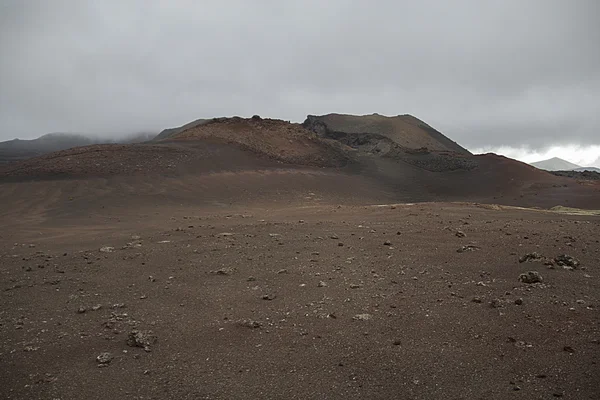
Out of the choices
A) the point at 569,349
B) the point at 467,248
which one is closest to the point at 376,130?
the point at 467,248

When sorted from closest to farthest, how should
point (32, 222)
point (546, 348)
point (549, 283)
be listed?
1. point (546, 348)
2. point (549, 283)
3. point (32, 222)

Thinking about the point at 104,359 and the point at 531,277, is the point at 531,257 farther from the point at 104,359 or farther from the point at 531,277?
the point at 104,359

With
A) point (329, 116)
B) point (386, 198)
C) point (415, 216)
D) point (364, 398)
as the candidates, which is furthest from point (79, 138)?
point (364, 398)

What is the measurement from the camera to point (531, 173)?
30.7 m

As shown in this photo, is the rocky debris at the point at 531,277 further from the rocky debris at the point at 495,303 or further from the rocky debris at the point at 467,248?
the rocky debris at the point at 467,248

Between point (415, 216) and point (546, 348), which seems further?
point (415, 216)

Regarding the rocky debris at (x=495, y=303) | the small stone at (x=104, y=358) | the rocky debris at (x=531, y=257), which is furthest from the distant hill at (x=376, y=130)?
the small stone at (x=104, y=358)

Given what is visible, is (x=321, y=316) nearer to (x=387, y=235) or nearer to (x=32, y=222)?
(x=387, y=235)

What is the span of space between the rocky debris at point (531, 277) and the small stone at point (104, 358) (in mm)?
5653

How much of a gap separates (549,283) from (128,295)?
630 cm

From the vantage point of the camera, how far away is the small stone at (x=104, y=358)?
4473mm

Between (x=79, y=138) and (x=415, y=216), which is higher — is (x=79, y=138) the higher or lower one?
the higher one

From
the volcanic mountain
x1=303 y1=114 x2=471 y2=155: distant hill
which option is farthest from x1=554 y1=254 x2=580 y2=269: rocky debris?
x1=303 y1=114 x2=471 y2=155: distant hill

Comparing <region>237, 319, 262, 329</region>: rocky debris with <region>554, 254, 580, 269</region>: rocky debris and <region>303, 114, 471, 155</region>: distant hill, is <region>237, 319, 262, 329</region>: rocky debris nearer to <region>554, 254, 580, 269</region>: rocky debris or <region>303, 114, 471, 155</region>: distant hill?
<region>554, 254, 580, 269</region>: rocky debris
